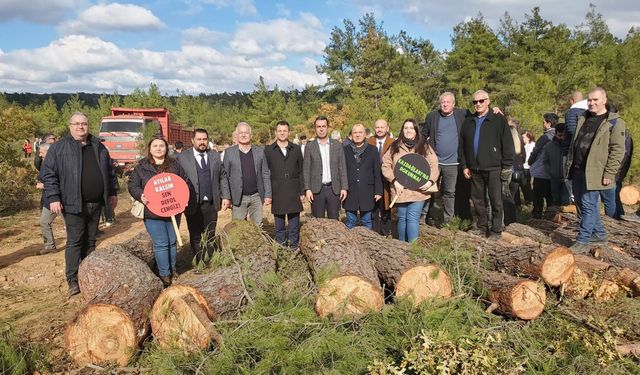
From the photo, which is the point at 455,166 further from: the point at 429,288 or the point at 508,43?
the point at 508,43

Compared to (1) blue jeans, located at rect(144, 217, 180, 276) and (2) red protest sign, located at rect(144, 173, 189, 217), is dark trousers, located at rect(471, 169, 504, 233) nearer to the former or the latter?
(2) red protest sign, located at rect(144, 173, 189, 217)

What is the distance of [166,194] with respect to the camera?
4434 millimetres

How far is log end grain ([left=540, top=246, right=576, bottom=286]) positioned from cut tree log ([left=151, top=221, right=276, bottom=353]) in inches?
97.3

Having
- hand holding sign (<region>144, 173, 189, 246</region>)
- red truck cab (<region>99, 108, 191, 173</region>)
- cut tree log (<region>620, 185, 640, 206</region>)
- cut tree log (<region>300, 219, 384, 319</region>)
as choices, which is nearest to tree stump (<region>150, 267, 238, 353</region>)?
cut tree log (<region>300, 219, 384, 319</region>)


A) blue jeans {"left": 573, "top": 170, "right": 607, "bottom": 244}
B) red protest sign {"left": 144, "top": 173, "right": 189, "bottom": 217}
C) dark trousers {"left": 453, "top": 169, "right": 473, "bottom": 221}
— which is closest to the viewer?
red protest sign {"left": 144, "top": 173, "right": 189, "bottom": 217}

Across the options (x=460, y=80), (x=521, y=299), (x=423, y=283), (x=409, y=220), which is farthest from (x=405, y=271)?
(x=460, y=80)

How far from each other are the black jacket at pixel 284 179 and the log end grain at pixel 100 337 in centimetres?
235

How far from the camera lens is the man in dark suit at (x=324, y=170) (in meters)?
5.25

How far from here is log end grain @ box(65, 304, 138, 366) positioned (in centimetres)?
318

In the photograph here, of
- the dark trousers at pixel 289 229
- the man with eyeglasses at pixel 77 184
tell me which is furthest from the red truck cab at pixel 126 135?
the dark trousers at pixel 289 229

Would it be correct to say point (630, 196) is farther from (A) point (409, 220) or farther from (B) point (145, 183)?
(B) point (145, 183)

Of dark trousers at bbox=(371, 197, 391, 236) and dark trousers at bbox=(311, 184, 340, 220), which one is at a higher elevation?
dark trousers at bbox=(311, 184, 340, 220)

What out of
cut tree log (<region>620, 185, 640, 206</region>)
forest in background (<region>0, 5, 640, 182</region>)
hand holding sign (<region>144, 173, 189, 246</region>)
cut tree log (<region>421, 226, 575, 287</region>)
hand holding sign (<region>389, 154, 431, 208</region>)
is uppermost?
forest in background (<region>0, 5, 640, 182</region>)

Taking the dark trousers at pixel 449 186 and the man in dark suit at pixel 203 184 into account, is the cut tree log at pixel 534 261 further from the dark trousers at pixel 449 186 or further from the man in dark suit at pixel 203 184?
the man in dark suit at pixel 203 184
